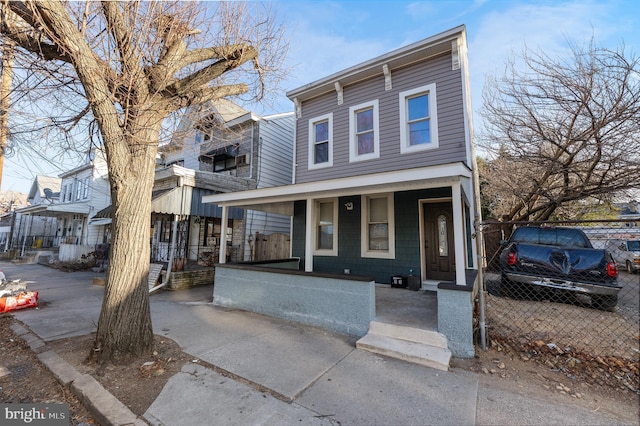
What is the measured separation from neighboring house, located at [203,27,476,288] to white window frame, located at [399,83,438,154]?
0.08ft

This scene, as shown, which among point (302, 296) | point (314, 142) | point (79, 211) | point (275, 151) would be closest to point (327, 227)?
point (314, 142)

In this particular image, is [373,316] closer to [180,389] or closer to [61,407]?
[180,389]

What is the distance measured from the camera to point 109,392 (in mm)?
2812

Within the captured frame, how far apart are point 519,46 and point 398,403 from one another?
378 inches

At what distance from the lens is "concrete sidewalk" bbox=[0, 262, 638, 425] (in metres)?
2.44

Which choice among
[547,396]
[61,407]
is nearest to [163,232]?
[61,407]

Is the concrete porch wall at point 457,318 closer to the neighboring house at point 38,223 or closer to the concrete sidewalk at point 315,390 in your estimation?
the concrete sidewalk at point 315,390

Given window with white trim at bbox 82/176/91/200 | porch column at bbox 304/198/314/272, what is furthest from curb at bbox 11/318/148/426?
window with white trim at bbox 82/176/91/200

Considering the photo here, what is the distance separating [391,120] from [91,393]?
7498mm

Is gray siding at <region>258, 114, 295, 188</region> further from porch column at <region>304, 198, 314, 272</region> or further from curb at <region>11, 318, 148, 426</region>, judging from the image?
curb at <region>11, 318, 148, 426</region>

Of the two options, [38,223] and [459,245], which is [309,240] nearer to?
[459,245]

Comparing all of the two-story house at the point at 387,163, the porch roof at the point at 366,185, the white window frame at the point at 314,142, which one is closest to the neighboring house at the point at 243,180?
the white window frame at the point at 314,142

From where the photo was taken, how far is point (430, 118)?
666 centimetres

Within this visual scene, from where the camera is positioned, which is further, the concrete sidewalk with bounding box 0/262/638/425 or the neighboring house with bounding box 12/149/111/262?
the neighboring house with bounding box 12/149/111/262
